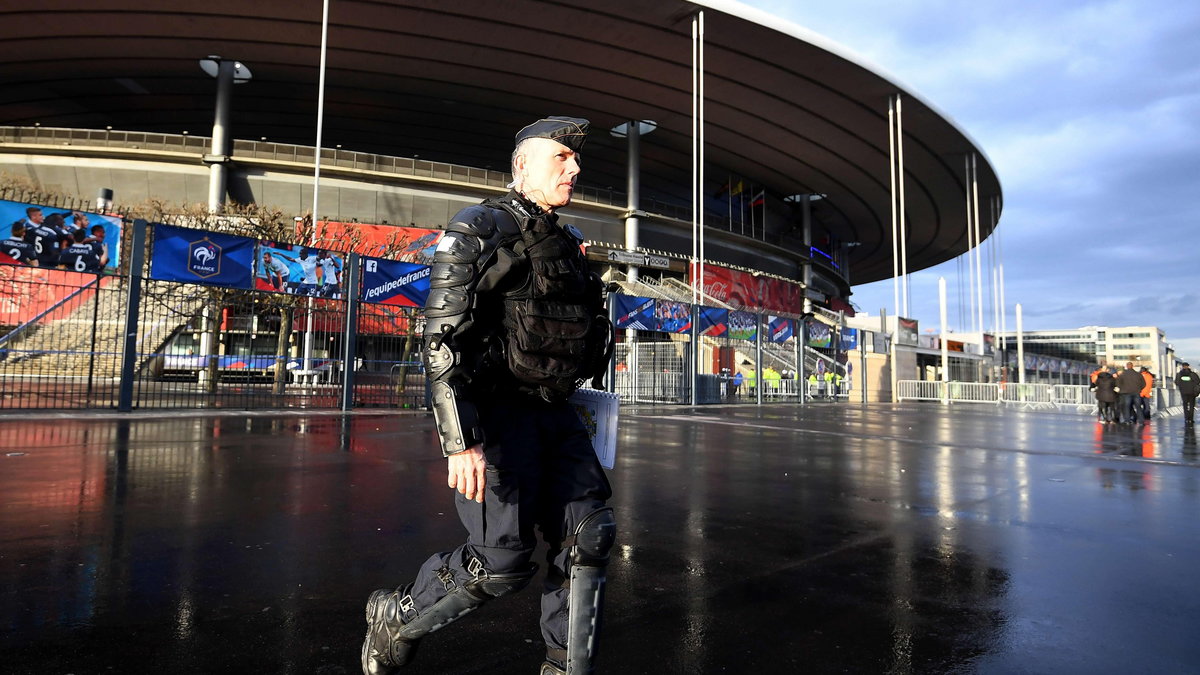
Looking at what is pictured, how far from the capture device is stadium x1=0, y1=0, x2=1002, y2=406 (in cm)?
2891

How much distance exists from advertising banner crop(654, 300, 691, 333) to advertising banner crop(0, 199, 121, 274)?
45.0ft

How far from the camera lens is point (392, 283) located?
14.6 m

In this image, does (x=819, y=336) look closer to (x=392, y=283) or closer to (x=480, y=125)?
(x=392, y=283)

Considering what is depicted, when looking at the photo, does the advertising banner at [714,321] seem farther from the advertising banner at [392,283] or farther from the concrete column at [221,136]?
the concrete column at [221,136]

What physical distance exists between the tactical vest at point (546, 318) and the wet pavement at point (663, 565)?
3.51 ft

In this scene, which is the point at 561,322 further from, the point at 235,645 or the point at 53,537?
the point at 53,537

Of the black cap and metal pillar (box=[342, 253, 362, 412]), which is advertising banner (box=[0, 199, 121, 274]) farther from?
the black cap

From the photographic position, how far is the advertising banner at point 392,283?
563 inches

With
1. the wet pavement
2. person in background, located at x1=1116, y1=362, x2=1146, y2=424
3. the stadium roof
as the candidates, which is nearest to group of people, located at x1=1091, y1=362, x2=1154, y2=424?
person in background, located at x1=1116, y1=362, x2=1146, y2=424

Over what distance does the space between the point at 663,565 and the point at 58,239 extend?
41.1ft

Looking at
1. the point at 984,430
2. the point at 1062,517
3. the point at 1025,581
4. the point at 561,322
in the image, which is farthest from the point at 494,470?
the point at 984,430

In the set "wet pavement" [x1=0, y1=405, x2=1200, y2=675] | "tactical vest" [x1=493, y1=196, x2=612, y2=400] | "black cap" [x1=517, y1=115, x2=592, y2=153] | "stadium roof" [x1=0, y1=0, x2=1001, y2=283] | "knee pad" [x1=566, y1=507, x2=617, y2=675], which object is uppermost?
"stadium roof" [x1=0, y1=0, x2=1001, y2=283]

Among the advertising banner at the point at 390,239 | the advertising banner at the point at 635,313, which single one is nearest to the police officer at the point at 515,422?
the advertising banner at the point at 635,313

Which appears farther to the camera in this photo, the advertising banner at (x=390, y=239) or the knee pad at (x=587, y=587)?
the advertising banner at (x=390, y=239)
